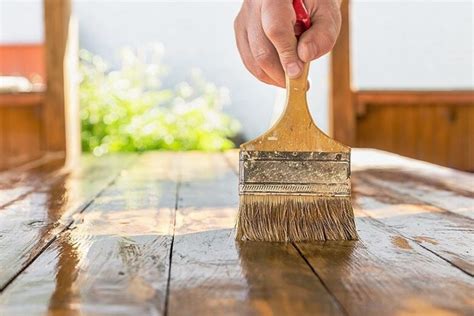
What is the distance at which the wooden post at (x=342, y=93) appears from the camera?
14.3 ft

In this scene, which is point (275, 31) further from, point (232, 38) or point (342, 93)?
point (232, 38)

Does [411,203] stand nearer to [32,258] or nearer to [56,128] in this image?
[32,258]

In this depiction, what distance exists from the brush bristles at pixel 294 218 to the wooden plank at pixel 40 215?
13.7 inches

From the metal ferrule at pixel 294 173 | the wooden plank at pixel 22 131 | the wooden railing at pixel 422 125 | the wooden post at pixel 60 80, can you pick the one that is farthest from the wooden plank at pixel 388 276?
the wooden plank at pixel 22 131

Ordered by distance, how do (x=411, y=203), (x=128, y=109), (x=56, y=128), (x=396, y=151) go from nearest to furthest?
(x=411, y=203) → (x=56, y=128) → (x=396, y=151) → (x=128, y=109)

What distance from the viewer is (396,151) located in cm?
486

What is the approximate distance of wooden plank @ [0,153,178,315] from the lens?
957 mm

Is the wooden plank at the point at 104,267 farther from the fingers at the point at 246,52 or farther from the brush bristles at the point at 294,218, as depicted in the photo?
the fingers at the point at 246,52

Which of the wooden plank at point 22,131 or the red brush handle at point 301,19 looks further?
the wooden plank at point 22,131

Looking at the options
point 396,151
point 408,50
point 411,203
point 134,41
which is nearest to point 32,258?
point 411,203

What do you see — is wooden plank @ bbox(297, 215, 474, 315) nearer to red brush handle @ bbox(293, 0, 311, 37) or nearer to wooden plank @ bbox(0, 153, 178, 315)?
wooden plank @ bbox(0, 153, 178, 315)

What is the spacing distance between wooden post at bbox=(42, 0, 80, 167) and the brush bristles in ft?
9.47

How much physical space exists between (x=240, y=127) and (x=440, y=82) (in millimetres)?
1972

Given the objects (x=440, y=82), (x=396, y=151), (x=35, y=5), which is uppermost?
(x=35, y=5)
